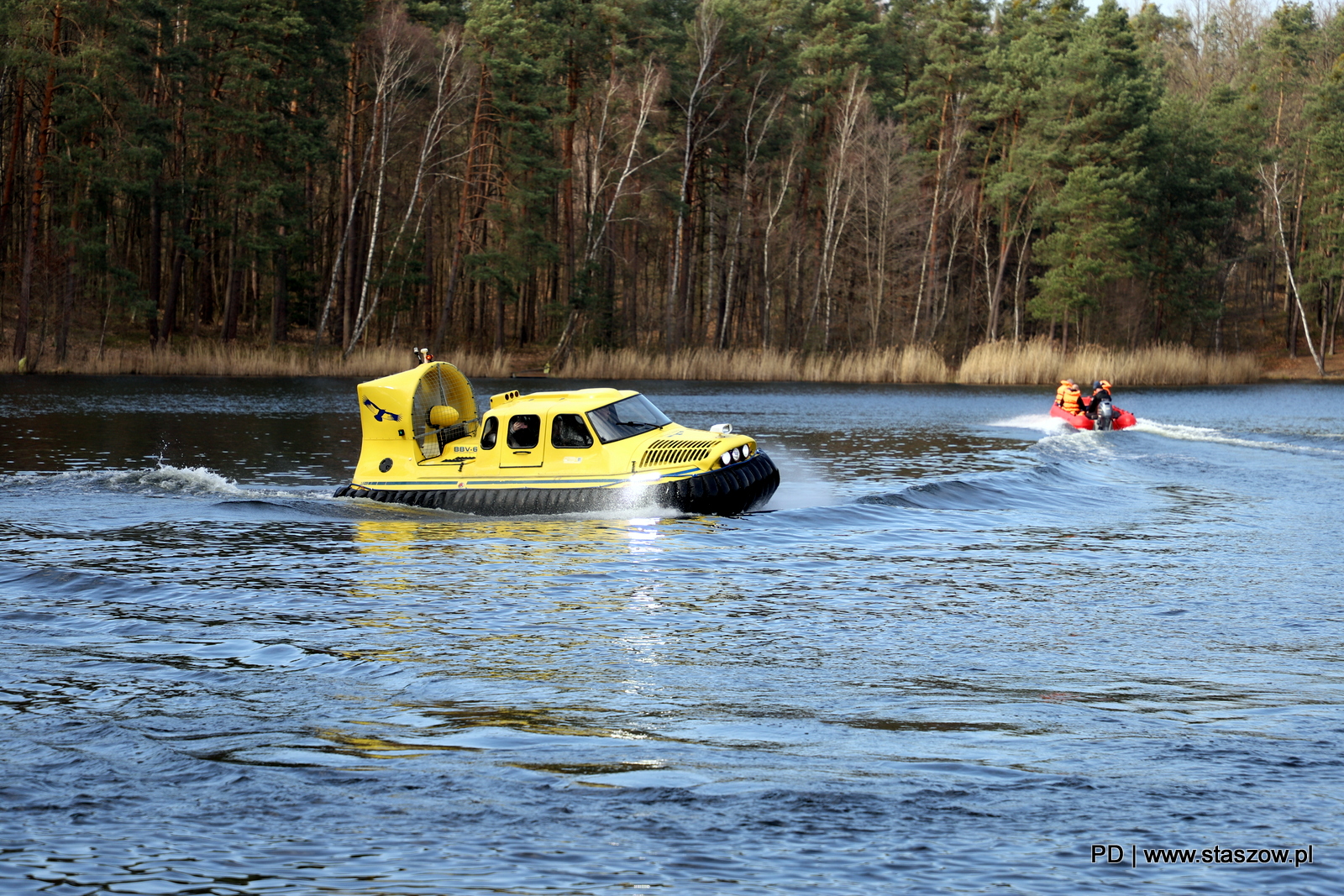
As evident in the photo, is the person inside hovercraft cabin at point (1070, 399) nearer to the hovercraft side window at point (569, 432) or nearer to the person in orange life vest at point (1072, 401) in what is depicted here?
the person in orange life vest at point (1072, 401)

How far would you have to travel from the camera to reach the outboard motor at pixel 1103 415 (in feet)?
121

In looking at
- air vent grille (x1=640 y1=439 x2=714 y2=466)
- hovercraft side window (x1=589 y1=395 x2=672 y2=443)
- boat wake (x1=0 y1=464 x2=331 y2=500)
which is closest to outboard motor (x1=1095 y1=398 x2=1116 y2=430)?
hovercraft side window (x1=589 y1=395 x2=672 y2=443)

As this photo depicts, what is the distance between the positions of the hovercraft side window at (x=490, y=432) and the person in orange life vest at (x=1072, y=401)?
23.3 m

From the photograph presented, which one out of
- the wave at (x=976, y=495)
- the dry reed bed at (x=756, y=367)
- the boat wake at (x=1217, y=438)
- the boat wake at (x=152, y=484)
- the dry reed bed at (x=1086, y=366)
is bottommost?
the boat wake at (x=152, y=484)

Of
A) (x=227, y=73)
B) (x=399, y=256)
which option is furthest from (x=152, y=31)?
(x=399, y=256)

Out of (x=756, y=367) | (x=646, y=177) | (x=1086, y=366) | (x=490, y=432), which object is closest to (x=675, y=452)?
(x=490, y=432)

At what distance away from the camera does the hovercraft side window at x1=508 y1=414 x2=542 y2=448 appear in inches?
726

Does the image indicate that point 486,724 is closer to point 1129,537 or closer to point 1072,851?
point 1072,851

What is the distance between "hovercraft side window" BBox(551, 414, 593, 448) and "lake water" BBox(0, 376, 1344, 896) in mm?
1156

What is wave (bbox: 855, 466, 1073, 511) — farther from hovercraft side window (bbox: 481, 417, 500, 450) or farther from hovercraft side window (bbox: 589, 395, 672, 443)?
hovercraft side window (bbox: 481, 417, 500, 450)

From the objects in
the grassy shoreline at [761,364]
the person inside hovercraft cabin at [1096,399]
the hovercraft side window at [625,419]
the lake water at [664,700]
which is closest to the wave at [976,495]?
the lake water at [664,700]

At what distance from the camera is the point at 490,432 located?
18.7 m

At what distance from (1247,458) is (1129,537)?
13.9m

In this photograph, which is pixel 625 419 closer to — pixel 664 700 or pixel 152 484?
pixel 152 484
